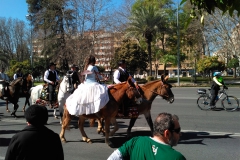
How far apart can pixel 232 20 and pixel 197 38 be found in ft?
45.2

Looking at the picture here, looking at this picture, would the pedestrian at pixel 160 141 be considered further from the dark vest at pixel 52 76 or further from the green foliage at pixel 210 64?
the green foliage at pixel 210 64

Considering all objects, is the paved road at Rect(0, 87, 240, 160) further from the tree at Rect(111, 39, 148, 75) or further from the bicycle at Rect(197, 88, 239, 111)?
the tree at Rect(111, 39, 148, 75)

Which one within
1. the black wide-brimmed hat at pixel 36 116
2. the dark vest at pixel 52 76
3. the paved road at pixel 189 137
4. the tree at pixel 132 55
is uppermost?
the tree at pixel 132 55

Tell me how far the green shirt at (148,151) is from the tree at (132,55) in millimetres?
42325

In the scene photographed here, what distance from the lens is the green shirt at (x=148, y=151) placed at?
2.88 meters

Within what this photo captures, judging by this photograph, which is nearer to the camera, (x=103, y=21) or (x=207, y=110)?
(x=207, y=110)

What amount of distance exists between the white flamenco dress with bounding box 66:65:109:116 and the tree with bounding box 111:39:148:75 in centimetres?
3746

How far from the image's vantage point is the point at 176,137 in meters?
3.05

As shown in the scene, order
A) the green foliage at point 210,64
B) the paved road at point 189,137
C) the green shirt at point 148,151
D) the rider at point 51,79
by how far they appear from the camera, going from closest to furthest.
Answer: the green shirt at point 148,151 < the paved road at point 189,137 < the rider at point 51,79 < the green foliage at point 210,64

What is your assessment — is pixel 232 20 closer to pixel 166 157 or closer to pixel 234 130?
pixel 234 130

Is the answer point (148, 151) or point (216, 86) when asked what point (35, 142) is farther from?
point (216, 86)

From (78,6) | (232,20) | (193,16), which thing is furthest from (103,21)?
(193,16)

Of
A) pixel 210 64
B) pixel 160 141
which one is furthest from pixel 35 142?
pixel 210 64

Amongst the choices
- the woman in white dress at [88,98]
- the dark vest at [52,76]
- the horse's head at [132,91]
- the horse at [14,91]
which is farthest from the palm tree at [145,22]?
the woman in white dress at [88,98]
